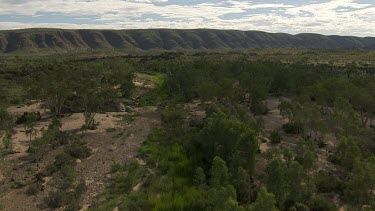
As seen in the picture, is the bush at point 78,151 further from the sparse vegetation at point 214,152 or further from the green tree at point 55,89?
the green tree at point 55,89

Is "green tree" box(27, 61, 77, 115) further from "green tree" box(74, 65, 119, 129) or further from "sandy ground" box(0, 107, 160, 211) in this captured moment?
"sandy ground" box(0, 107, 160, 211)

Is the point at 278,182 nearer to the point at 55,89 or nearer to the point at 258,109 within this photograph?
the point at 258,109

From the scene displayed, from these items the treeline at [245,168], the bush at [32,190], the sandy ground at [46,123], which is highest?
the treeline at [245,168]

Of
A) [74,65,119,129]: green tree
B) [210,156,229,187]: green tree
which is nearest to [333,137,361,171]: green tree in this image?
[210,156,229,187]: green tree

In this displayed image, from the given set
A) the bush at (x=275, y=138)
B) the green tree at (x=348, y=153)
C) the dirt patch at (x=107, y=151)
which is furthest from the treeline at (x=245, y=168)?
the dirt patch at (x=107, y=151)

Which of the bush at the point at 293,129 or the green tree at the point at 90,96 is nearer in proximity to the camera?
the bush at the point at 293,129

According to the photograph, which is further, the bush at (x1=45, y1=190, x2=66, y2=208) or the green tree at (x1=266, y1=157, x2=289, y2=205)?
the bush at (x1=45, y1=190, x2=66, y2=208)

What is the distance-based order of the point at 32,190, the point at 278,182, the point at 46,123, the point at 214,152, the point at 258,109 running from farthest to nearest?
the point at 258,109 → the point at 46,123 → the point at 214,152 → the point at 32,190 → the point at 278,182

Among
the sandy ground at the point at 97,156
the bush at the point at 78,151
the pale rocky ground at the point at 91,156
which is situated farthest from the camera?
the bush at the point at 78,151

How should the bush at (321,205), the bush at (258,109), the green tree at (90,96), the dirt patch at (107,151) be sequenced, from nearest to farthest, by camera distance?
1. the bush at (321,205)
2. the dirt patch at (107,151)
3. the green tree at (90,96)
4. the bush at (258,109)

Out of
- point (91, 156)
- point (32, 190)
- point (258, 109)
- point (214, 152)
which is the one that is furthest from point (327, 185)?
point (258, 109)

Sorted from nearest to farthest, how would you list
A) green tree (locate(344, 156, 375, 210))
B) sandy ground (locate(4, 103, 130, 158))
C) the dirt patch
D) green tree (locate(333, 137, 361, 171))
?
green tree (locate(344, 156, 375, 210)) → the dirt patch → green tree (locate(333, 137, 361, 171)) → sandy ground (locate(4, 103, 130, 158))

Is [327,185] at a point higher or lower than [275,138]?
lower
